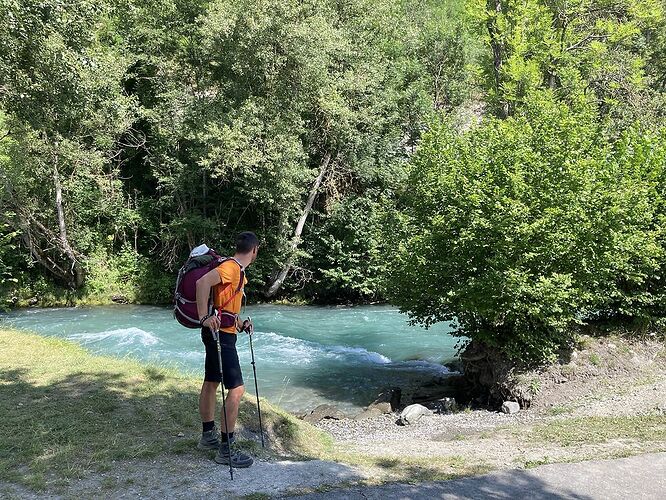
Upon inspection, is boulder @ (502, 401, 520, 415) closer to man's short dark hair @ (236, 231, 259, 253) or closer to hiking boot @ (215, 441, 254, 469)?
hiking boot @ (215, 441, 254, 469)

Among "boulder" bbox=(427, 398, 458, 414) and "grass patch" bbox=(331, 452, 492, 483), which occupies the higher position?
"grass patch" bbox=(331, 452, 492, 483)

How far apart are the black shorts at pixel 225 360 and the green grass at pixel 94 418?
32.8 inches

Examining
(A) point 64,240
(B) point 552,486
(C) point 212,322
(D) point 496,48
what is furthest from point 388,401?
(D) point 496,48

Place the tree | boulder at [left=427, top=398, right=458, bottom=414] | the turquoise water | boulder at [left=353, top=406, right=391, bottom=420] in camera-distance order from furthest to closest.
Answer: the turquoise water, boulder at [left=353, top=406, right=391, bottom=420], boulder at [left=427, top=398, right=458, bottom=414], the tree

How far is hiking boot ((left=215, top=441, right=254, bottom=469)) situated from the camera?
Answer: 198 inches

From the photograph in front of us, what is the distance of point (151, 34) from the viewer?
86.3 ft

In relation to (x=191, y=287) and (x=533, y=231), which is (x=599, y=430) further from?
(x=191, y=287)

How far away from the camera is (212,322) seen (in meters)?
5.03

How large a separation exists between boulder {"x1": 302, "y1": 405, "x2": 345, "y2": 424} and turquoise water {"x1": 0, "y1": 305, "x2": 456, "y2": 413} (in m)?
0.41

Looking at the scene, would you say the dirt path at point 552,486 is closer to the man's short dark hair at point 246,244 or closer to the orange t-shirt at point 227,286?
the orange t-shirt at point 227,286

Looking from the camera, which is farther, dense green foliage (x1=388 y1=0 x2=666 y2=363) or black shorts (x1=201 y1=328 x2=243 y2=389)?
dense green foliage (x1=388 y1=0 x2=666 y2=363)

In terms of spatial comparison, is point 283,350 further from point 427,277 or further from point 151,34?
point 151,34

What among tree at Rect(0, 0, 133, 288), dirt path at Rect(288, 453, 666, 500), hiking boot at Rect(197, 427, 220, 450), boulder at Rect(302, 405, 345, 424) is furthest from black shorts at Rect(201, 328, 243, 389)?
tree at Rect(0, 0, 133, 288)

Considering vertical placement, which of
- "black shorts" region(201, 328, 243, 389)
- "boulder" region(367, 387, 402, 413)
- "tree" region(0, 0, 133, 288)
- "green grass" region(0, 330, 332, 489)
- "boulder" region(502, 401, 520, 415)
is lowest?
"boulder" region(367, 387, 402, 413)
